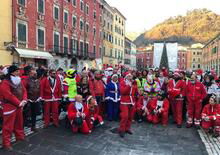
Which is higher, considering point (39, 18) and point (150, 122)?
point (39, 18)

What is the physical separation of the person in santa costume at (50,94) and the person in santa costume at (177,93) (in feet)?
11.9

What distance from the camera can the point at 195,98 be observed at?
6117 mm

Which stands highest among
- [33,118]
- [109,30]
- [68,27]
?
[109,30]

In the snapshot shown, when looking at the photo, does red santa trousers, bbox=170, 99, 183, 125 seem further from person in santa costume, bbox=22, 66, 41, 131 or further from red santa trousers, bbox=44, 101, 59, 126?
person in santa costume, bbox=22, 66, 41, 131

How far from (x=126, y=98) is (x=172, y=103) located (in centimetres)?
220

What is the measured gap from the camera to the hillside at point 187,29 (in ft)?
332

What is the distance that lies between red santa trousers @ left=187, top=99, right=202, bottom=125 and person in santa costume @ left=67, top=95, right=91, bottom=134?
129 inches

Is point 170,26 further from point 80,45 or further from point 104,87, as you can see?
point 104,87

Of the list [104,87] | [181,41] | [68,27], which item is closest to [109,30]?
[68,27]

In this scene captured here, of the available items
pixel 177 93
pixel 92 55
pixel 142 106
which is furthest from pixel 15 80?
pixel 92 55

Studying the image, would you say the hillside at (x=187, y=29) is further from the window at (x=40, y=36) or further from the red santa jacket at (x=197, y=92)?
the red santa jacket at (x=197, y=92)

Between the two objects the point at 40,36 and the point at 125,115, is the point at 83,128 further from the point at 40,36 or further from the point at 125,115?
the point at 40,36

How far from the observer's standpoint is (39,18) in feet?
65.9

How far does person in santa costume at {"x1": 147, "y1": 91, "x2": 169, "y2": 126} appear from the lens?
6.59 meters
